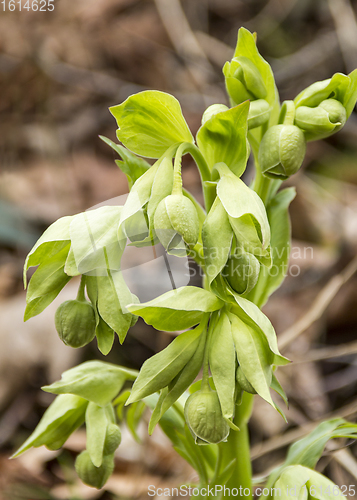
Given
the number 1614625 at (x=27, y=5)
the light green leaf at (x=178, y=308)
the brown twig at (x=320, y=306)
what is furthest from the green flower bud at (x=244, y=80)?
the number 1614625 at (x=27, y=5)

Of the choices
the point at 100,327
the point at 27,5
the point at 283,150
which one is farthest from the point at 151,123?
the point at 27,5

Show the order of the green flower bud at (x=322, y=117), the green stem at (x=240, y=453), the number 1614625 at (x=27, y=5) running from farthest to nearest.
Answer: the number 1614625 at (x=27, y=5), the green stem at (x=240, y=453), the green flower bud at (x=322, y=117)

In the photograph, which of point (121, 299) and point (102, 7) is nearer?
point (121, 299)

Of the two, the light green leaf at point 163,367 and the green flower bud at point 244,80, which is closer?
the light green leaf at point 163,367

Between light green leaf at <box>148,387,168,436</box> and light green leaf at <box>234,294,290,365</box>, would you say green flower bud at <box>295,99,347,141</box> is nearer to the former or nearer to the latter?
light green leaf at <box>234,294,290,365</box>

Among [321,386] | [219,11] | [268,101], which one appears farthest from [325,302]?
[219,11]

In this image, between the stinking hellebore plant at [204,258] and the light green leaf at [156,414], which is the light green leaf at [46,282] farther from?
the light green leaf at [156,414]

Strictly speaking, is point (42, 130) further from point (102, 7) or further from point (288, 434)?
point (288, 434)

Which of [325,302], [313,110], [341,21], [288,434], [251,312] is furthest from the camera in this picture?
[341,21]
